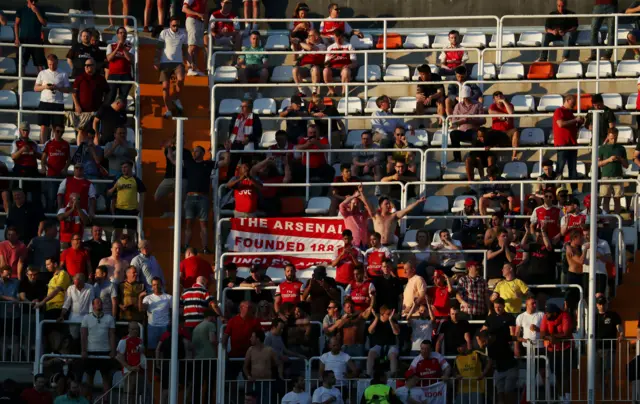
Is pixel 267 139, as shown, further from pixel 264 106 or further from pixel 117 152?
pixel 117 152

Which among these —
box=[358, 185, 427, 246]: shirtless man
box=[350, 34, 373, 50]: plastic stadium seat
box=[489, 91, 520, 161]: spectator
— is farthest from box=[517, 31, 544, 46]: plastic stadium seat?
box=[358, 185, 427, 246]: shirtless man

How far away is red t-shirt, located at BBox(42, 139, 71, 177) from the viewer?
27.2 meters

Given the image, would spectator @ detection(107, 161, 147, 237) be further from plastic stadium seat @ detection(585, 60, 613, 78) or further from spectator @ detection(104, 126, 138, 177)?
plastic stadium seat @ detection(585, 60, 613, 78)

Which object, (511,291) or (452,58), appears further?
(452,58)

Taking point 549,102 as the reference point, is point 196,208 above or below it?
below

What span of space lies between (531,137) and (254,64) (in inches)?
184

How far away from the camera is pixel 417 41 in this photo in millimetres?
31672

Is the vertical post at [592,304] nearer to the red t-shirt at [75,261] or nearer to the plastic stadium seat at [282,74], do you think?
the red t-shirt at [75,261]

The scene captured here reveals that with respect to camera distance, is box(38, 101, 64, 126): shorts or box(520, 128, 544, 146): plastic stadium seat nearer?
box(38, 101, 64, 126): shorts

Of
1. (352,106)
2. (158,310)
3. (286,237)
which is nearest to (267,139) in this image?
(352,106)

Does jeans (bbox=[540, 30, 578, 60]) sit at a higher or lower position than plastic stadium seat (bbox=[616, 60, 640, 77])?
higher

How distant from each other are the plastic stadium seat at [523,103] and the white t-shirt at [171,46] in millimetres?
5087

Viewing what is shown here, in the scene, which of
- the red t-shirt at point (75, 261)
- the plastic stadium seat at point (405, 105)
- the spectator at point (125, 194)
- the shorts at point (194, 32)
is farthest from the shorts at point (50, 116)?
the plastic stadium seat at point (405, 105)

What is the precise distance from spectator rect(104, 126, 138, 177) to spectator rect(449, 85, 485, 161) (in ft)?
15.5
